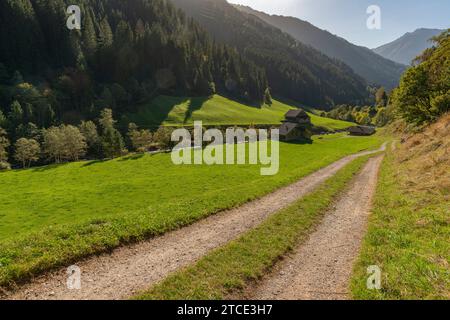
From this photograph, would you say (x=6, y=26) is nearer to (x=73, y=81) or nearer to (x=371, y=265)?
(x=73, y=81)

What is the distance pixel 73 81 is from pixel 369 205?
149 metres

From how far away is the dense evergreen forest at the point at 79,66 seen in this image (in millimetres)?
123562

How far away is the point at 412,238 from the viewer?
15797 millimetres

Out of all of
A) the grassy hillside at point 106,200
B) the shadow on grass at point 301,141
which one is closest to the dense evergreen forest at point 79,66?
the grassy hillside at point 106,200

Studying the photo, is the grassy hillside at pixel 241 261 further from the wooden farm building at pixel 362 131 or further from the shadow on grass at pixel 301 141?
the wooden farm building at pixel 362 131

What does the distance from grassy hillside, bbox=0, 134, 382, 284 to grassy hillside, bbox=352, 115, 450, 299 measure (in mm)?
11218

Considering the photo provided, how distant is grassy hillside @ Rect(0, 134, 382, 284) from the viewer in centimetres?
1448

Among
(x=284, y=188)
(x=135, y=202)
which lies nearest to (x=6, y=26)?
(x=135, y=202)

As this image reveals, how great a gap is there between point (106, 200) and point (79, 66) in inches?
5144

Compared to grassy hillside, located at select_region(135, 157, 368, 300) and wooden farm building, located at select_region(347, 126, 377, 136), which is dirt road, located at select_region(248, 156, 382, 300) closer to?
grassy hillside, located at select_region(135, 157, 368, 300)

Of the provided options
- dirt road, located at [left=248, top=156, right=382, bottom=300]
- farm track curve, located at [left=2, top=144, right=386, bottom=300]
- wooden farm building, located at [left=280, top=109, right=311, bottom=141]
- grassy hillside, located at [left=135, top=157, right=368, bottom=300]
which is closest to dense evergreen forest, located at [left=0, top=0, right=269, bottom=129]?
wooden farm building, located at [left=280, top=109, right=311, bottom=141]

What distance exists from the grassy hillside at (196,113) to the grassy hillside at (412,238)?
11723 cm

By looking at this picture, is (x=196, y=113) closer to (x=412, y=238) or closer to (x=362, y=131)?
(x=362, y=131)

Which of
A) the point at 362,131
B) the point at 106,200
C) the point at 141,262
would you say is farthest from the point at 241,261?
the point at 362,131
